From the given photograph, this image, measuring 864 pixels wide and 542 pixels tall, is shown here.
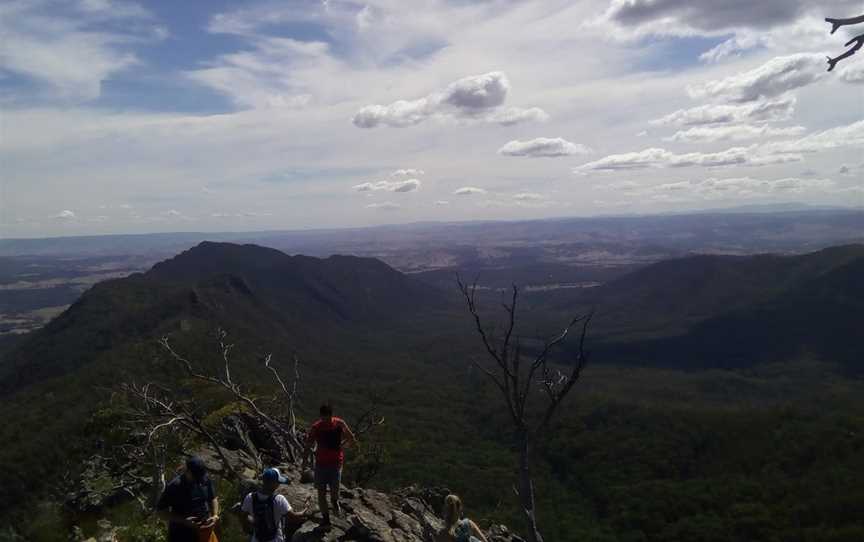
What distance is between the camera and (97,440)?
34.2m

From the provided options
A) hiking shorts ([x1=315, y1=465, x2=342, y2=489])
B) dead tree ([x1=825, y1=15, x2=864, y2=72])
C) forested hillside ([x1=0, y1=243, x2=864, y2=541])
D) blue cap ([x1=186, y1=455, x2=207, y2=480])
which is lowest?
forested hillside ([x1=0, y1=243, x2=864, y2=541])

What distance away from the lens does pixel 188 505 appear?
34.1 ft

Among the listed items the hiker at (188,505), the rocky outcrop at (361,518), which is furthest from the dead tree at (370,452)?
the hiker at (188,505)

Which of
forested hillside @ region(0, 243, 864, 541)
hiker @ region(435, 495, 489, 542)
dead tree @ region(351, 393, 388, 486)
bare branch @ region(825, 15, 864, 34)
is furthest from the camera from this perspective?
forested hillside @ region(0, 243, 864, 541)

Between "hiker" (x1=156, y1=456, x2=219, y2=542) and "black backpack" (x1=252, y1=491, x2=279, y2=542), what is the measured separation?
0.83m

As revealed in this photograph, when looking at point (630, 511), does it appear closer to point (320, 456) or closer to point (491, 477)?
point (491, 477)

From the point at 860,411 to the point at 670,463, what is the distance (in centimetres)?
3951

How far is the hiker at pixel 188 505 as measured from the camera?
10328 millimetres

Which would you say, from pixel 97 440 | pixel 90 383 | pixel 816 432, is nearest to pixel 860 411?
pixel 816 432

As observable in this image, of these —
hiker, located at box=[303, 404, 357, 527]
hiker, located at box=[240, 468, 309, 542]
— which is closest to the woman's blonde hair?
hiker, located at box=[240, 468, 309, 542]

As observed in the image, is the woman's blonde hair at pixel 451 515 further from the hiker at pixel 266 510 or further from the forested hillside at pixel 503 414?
the forested hillside at pixel 503 414

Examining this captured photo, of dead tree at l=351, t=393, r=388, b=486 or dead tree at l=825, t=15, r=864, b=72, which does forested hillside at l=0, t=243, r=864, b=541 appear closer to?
dead tree at l=351, t=393, r=388, b=486

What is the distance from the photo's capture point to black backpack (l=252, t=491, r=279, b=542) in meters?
11.0

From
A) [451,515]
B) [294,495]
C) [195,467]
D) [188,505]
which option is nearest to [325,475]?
[294,495]
